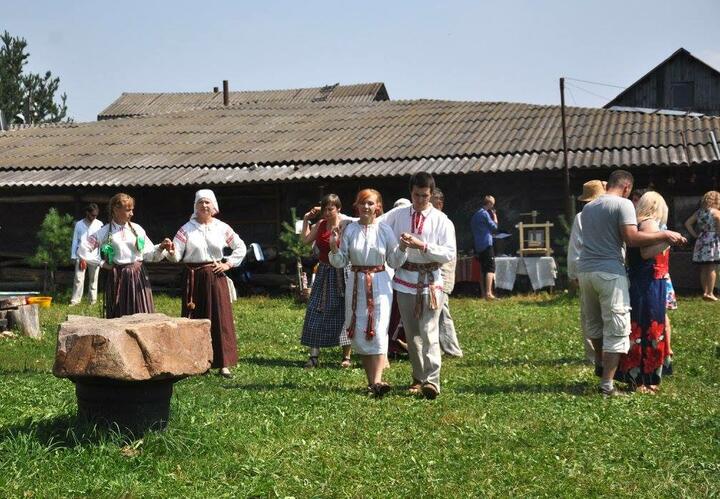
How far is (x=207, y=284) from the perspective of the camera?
27.5 ft

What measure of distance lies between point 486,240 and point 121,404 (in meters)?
10.9

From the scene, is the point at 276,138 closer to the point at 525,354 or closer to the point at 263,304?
the point at 263,304

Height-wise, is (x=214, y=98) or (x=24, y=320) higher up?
(x=214, y=98)

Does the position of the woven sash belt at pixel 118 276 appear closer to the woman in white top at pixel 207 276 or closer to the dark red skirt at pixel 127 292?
the dark red skirt at pixel 127 292

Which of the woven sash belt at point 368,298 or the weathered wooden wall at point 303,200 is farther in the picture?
the weathered wooden wall at point 303,200

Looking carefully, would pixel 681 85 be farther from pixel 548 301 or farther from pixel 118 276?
pixel 118 276

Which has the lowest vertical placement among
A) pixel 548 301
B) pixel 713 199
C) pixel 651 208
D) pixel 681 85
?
pixel 548 301

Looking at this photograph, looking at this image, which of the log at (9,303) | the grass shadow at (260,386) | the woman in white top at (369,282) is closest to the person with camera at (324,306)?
the grass shadow at (260,386)

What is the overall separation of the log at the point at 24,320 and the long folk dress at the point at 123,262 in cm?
384

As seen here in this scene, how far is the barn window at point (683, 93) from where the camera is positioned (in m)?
42.0

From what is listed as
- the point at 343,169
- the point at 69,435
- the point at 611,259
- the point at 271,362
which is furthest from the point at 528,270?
the point at 69,435

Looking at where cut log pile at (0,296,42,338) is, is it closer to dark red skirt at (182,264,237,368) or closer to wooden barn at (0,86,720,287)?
dark red skirt at (182,264,237,368)

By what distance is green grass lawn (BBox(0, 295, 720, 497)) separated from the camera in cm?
491

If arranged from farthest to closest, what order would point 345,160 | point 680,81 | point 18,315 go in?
1. point 680,81
2. point 345,160
3. point 18,315
